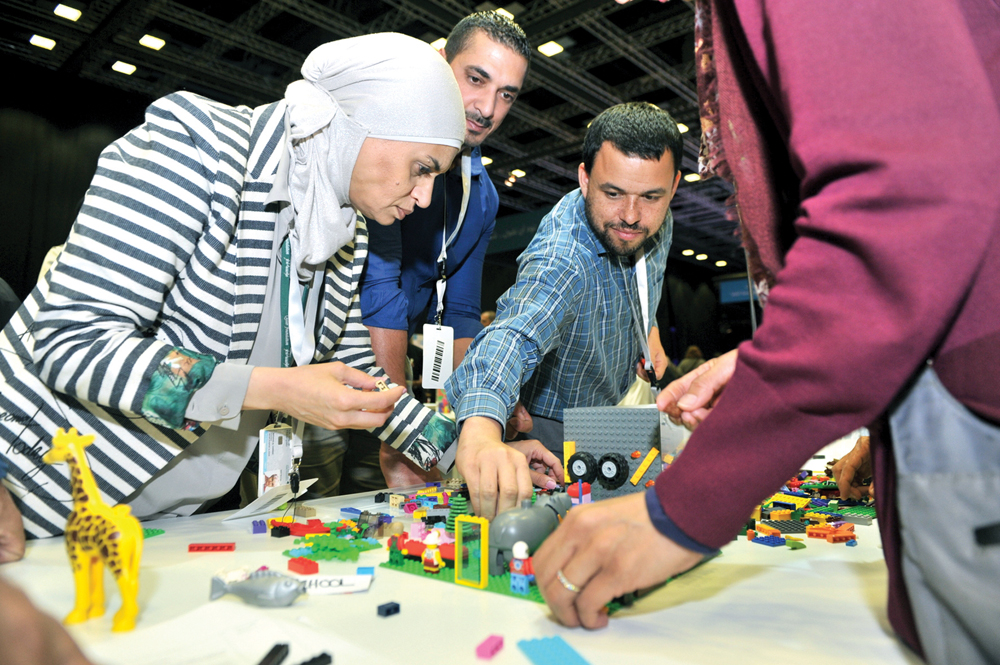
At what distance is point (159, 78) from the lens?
676 centimetres

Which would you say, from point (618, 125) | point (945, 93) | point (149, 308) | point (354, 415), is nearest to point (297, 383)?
point (354, 415)

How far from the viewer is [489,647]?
623mm

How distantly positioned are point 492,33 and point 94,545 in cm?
213

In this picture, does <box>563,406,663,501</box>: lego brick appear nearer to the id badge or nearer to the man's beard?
the id badge

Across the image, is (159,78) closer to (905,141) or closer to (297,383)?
(297,383)

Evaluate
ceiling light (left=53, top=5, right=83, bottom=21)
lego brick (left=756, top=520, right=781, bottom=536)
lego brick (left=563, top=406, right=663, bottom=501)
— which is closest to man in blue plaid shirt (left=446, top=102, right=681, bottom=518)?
lego brick (left=563, top=406, right=663, bottom=501)

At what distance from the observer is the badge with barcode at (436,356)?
1.85 metres

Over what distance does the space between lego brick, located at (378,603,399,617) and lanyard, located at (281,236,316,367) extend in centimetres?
67

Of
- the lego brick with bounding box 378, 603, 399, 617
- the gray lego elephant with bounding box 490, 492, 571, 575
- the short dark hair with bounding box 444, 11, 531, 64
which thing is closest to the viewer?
the lego brick with bounding box 378, 603, 399, 617

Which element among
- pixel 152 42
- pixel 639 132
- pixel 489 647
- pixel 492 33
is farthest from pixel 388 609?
pixel 152 42

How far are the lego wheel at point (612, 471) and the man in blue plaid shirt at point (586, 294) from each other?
271 mm

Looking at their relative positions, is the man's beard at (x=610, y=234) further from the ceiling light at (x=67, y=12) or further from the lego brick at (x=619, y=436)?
the ceiling light at (x=67, y=12)

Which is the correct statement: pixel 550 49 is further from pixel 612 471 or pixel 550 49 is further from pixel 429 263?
pixel 612 471

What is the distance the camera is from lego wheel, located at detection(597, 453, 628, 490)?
1.15m
